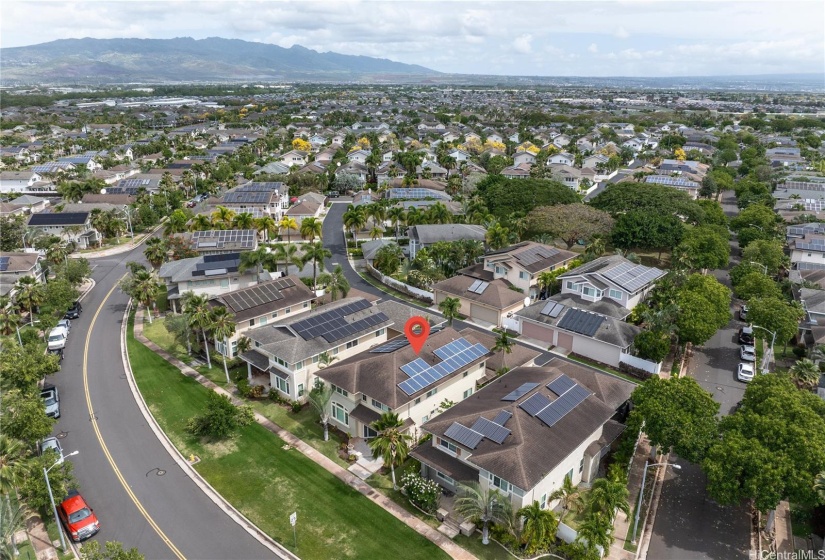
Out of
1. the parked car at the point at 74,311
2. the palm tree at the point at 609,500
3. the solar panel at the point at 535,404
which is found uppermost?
the solar panel at the point at 535,404

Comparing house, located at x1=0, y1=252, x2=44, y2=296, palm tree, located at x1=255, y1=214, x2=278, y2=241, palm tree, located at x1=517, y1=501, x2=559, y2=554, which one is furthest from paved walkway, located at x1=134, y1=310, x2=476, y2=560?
palm tree, located at x1=255, y1=214, x2=278, y2=241

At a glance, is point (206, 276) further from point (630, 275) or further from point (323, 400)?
point (630, 275)

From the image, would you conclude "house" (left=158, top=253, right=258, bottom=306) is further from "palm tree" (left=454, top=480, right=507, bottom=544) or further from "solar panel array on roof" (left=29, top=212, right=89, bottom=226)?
"palm tree" (left=454, top=480, right=507, bottom=544)

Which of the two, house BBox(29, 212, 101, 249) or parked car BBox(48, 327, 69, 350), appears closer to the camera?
parked car BBox(48, 327, 69, 350)

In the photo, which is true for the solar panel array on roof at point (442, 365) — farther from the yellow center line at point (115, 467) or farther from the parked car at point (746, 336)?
the parked car at point (746, 336)

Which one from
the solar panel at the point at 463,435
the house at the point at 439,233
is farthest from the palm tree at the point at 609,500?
the house at the point at 439,233
